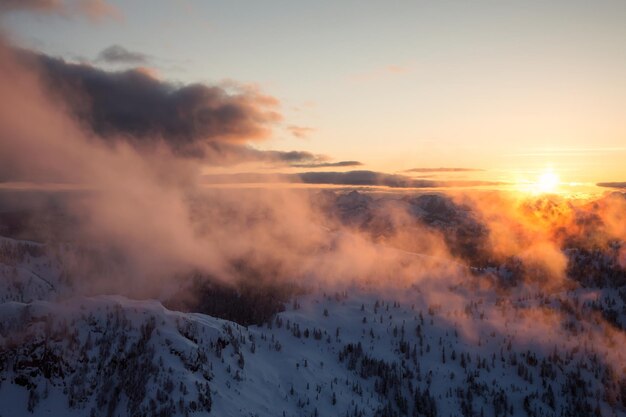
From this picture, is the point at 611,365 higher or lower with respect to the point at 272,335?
lower

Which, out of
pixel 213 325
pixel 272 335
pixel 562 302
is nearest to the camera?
pixel 213 325

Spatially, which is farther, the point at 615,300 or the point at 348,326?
the point at 615,300

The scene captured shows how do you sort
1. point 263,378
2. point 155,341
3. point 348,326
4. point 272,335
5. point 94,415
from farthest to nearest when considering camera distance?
point 348,326 → point 272,335 → point 263,378 → point 155,341 → point 94,415

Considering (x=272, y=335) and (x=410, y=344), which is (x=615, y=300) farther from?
(x=272, y=335)

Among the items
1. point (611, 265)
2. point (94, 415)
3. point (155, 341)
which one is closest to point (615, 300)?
point (611, 265)

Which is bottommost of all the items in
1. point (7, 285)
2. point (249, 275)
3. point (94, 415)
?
point (249, 275)

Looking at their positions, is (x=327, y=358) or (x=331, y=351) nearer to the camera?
(x=327, y=358)

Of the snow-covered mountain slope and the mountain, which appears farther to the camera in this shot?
the mountain

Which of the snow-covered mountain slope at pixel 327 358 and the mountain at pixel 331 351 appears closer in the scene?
the snow-covered mountain slope at pixel 327 358

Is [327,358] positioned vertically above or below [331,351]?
above
